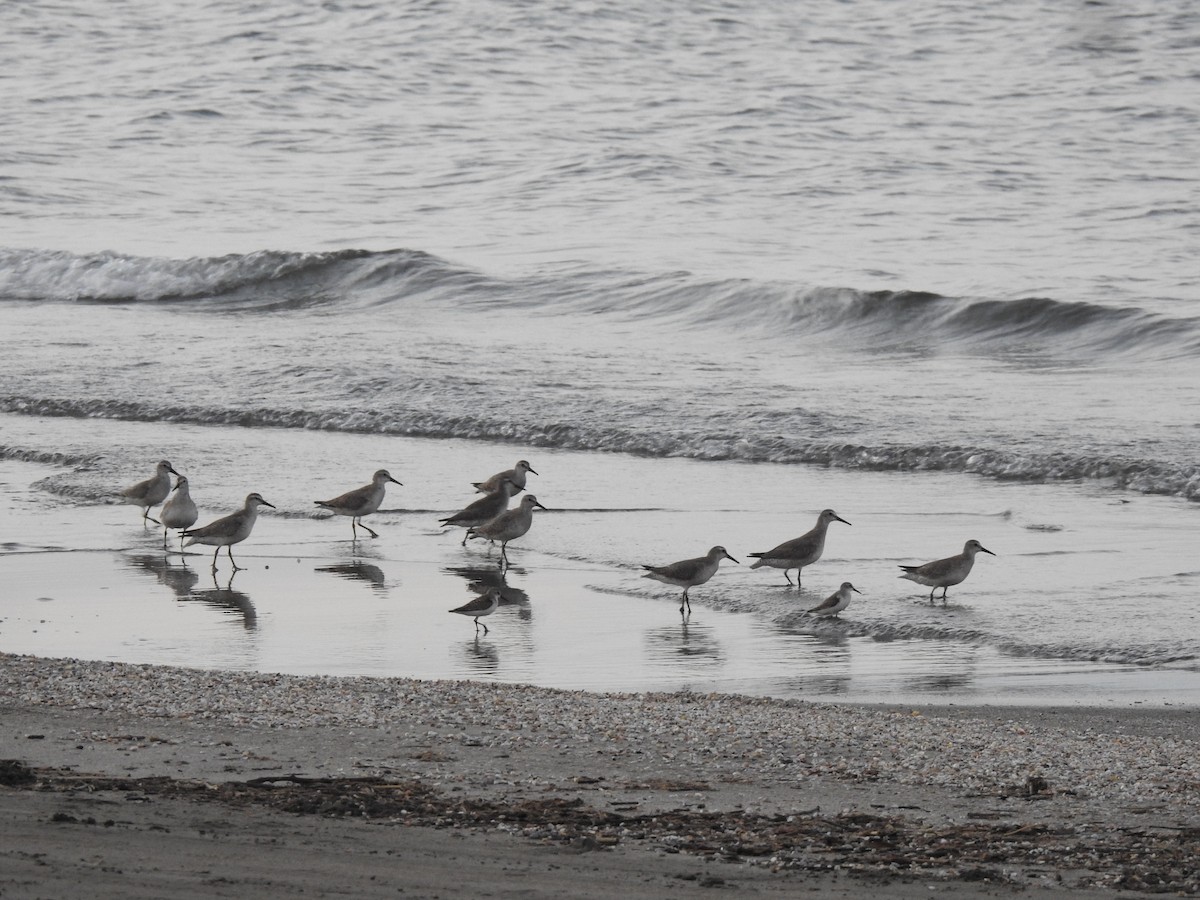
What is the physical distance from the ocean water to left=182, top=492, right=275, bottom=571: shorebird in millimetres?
690

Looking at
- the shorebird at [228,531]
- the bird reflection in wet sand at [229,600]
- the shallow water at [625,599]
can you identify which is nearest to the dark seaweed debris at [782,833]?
the shallow water at [625,599]

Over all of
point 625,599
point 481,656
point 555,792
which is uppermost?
point 555,792

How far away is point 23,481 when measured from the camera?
13.4 m

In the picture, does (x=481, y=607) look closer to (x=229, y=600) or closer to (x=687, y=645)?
(x=687, y=645)

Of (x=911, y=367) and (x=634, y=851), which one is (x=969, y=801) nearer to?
(x=634, y=851)

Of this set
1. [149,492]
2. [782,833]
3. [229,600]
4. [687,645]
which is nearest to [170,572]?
[229,600]

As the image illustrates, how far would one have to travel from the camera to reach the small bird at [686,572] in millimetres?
Result: 9836

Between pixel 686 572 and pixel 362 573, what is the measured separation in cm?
210

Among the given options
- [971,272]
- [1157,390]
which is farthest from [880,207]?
[1157,390]

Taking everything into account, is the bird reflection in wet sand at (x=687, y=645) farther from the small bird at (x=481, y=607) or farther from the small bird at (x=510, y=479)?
the small bird at (x=510, y=479)

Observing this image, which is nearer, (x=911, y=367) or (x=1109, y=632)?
(x=1109, y=632)

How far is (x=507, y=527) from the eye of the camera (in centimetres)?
1116

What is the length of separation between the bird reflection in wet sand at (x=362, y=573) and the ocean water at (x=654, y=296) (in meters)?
0.28

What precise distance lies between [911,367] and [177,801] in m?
14.9
